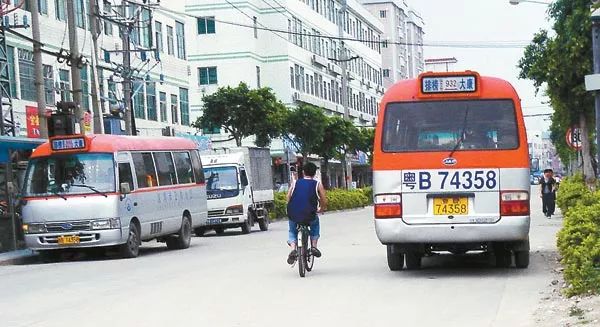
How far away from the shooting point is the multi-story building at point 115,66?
35.0m

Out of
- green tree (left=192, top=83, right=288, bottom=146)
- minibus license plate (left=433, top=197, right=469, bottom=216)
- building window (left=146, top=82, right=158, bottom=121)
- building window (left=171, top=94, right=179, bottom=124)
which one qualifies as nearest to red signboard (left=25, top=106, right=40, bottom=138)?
building window (left=146, top=82, right=158, bottom=121)

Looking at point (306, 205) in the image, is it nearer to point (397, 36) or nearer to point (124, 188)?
point (124, 188)

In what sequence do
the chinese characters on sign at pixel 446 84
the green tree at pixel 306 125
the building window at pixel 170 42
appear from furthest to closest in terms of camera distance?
the green tree at pixel 306 125
the building window at pixel 170 42
the chinese characters on sign at pixel 446 84

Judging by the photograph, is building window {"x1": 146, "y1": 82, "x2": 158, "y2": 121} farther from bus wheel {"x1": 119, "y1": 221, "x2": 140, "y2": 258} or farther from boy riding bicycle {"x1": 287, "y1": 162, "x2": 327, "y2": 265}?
boy riding bicycle {"x1": 287, "y1": 162, "x2": 327, "y2": 265}

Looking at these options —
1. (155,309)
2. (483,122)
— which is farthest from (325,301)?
(483,122)

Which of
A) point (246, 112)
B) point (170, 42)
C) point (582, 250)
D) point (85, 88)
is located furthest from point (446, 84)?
point (170, 42)

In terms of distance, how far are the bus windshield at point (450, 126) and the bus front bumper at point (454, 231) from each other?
3.45 feet

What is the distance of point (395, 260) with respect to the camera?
50.5 ft

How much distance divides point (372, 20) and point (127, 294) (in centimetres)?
8684

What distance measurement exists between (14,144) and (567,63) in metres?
13.8

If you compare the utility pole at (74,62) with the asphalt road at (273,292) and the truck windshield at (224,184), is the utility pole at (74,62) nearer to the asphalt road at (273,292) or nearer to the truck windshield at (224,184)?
the truck windshield at (224,184)

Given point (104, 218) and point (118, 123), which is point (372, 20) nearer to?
point (118, 123)

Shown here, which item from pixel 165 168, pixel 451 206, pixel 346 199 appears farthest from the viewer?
pixel 346 199

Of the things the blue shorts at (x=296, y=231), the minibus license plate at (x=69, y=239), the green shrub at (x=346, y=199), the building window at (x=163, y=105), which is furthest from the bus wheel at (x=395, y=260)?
the green shrub at (x=346, y=199)
